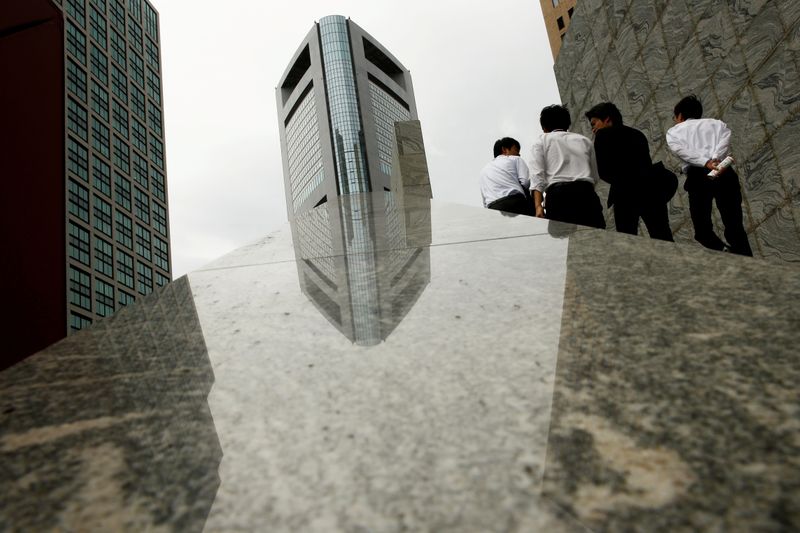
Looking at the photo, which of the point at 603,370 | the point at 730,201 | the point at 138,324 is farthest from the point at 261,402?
the point at 730,201

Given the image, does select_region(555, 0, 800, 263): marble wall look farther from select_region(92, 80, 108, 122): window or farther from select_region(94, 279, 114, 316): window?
select_region(92, 80, 108, 122): window

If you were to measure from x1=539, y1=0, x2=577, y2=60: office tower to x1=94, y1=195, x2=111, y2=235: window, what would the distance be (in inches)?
1715

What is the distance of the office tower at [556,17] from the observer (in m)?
47.2

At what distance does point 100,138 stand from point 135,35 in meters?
19.8

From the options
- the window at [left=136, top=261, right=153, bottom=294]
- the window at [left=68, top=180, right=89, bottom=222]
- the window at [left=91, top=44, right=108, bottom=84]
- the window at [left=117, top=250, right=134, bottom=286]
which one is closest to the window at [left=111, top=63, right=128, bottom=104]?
the window at [left=91, top=44, right=108, bottom=84]

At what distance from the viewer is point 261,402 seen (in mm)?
1138

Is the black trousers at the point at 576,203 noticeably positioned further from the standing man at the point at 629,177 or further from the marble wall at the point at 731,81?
the marble wall at the point at 731,81

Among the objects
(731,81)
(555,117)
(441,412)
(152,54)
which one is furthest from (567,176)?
(152,54)

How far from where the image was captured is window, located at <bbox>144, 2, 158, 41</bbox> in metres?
65.8

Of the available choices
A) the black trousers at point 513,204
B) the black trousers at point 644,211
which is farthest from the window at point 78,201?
the black trousers at point 644,211

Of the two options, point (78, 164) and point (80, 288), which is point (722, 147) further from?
point (78, 164)

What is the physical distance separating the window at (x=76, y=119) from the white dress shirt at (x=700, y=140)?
51.2 m

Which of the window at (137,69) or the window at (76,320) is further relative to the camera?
the window at (137,69)

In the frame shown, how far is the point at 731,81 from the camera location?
781 centimetres
